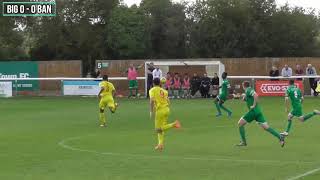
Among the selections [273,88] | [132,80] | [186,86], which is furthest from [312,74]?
[132,80]

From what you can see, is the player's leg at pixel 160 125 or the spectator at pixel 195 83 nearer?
the player's leg at pixel 160 125

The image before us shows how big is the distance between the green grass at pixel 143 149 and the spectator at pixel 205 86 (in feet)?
32.6

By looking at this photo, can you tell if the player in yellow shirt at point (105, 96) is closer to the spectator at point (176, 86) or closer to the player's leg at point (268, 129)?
the player's leg at point (268, 129)

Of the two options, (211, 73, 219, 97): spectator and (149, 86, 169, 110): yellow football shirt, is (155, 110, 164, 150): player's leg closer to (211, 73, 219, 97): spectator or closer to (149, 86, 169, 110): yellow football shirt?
(149, 86, 169, 110): yellow football shirt

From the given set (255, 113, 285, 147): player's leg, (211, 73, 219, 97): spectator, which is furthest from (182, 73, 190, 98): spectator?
(255, 113, 285, 147): player's leg

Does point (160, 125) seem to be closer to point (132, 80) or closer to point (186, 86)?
point (186, 86)

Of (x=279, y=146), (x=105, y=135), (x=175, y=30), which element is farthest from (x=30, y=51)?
(x=279, y=146)

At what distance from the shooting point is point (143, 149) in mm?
18188

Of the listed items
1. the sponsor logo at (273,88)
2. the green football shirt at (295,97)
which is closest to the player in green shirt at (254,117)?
the green football shirt at (295,97)

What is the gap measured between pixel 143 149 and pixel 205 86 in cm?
2357

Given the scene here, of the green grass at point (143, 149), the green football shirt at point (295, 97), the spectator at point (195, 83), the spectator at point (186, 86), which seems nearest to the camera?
the green grass at point (143, 149)

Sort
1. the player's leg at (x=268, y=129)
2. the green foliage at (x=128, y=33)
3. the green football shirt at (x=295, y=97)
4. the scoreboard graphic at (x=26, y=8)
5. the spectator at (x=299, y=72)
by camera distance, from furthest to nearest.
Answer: the green foliage at (x=128, y=33) < the spectator at (x=299, y=72) < the scoreboard graphic at (x=26, y=8) < the green football shirt at (x=295, y=97) < the player's leg at (x=268, y=129)

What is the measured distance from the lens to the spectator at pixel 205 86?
135ft

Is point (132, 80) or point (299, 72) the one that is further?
point (132, 80)
